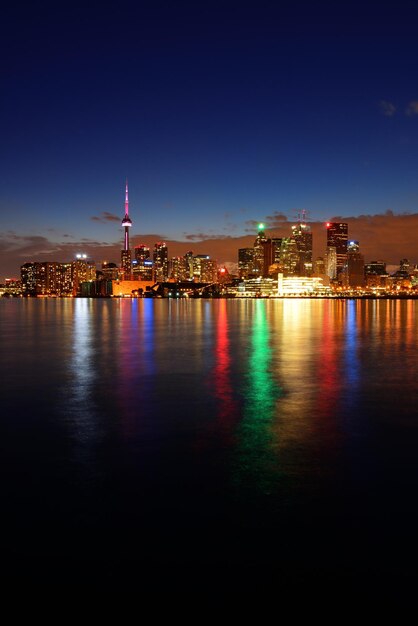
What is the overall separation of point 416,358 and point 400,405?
36.1 feet

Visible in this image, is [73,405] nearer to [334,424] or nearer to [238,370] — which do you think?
[334,424]

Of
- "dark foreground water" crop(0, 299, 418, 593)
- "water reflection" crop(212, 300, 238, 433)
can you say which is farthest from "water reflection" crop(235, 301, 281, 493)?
"water reflection" crop(212, 300, 238, 433)

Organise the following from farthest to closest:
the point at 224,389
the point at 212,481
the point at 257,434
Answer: the point at 224,389 < the point at 257,434 < the point at 212,481

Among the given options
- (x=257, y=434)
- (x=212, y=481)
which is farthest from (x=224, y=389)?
(x=212, y=481)

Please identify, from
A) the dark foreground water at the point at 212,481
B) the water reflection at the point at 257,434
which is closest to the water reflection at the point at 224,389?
the dark foreground water at the point at 212,481

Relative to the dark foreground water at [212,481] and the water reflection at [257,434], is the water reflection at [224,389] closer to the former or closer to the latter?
the dark foreground water at [212,481]

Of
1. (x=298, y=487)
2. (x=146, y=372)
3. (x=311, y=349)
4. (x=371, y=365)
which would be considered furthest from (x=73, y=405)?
(x=311, y=349)

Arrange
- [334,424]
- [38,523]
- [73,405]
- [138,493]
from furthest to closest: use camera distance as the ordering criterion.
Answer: [73,405]
[334,424]
[138,493]
[38,523]

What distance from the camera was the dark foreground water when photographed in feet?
18.1

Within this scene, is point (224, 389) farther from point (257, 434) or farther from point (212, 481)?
point (212, 481)

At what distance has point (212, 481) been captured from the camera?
7.73 meters

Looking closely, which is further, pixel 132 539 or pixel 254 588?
pixel 132 539

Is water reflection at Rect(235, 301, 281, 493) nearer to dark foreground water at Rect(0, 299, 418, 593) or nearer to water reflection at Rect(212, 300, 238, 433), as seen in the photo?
dark foreground water at Rect(0, 299, 418, 593)

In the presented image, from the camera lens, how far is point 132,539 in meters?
5.97
